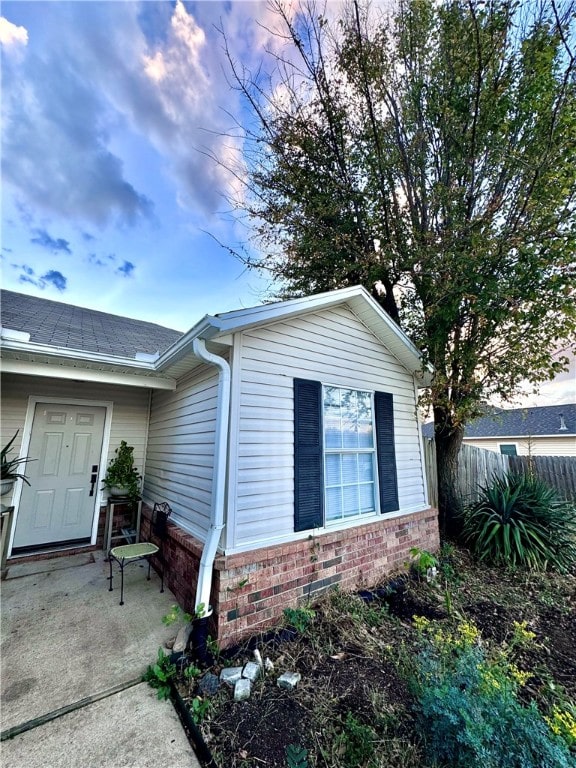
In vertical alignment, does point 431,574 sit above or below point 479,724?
below

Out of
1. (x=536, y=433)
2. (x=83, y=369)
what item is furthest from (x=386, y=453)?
(x=536, y=433)

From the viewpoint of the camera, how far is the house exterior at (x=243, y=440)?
126 inches

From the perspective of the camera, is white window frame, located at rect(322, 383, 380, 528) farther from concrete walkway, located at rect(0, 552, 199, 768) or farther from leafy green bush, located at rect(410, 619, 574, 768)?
concrete walkway, located at rect(0, 552, 199, 768)

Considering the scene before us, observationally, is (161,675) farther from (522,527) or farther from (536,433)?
(536,433)

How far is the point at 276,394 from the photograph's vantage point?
3.65 m

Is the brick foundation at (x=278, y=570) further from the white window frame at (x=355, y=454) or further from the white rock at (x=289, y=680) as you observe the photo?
the white rock at (x=289, y=680)

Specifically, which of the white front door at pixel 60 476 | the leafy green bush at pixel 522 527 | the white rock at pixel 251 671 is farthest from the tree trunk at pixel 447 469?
the white front door at pixel 60 476

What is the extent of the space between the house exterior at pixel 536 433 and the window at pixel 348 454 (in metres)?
12.8

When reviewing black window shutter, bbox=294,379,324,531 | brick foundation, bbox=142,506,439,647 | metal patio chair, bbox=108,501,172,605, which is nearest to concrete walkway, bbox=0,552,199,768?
metal patio chair, bbox=108,501,172,605

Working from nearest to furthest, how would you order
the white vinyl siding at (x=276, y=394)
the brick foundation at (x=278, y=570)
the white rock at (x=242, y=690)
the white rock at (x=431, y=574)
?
the white rock at (x=242, y=690) < the brick foundation at (x=278, y=570) < the white vinyl siding at (x=276, y=394) < the white rock at (x=431, y=574)

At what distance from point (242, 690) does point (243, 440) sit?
196 centimetres

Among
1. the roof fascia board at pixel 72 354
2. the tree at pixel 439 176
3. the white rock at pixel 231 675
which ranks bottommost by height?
the white rock at pixel 231 675

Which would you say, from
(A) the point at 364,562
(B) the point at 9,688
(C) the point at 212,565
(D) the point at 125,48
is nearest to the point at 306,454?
Result: (C) the point at 212,565

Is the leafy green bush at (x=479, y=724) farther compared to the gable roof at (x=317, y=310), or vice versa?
the gable roof at (x=317, y=310)
